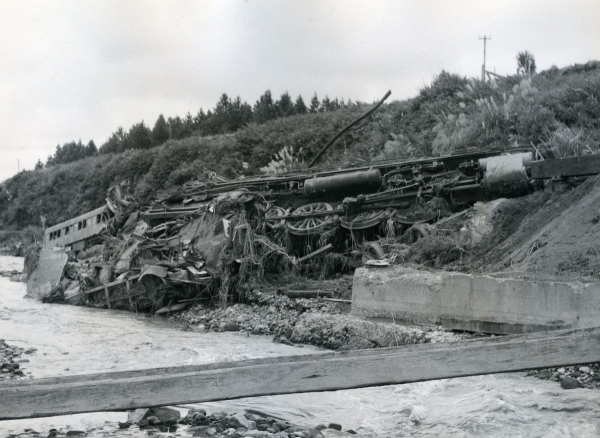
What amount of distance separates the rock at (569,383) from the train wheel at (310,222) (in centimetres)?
915

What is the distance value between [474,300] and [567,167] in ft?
13.4

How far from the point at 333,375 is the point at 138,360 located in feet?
20.2

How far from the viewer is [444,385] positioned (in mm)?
7695

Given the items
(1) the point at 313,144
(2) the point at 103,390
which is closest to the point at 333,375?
(2) the point at 103,390

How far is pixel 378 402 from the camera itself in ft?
23.3

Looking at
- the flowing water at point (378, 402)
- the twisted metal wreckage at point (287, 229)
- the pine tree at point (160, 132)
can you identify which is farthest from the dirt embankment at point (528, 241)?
→ the pine tree at point (160, 132)

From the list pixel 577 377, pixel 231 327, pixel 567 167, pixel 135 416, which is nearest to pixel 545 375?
pixel 577 377

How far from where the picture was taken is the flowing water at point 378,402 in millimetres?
5953

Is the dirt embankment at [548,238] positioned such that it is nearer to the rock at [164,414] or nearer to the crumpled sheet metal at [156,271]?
the rock at [164,414]

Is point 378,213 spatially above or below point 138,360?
above

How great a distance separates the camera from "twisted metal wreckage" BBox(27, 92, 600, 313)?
1436cm

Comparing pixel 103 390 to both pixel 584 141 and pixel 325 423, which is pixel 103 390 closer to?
pixel 325 423

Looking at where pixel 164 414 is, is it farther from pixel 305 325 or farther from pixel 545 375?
pixel 305 325

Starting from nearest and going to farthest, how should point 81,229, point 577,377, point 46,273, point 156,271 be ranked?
point 577,377 → point 156,271 → point 46,273 → point 81,229
